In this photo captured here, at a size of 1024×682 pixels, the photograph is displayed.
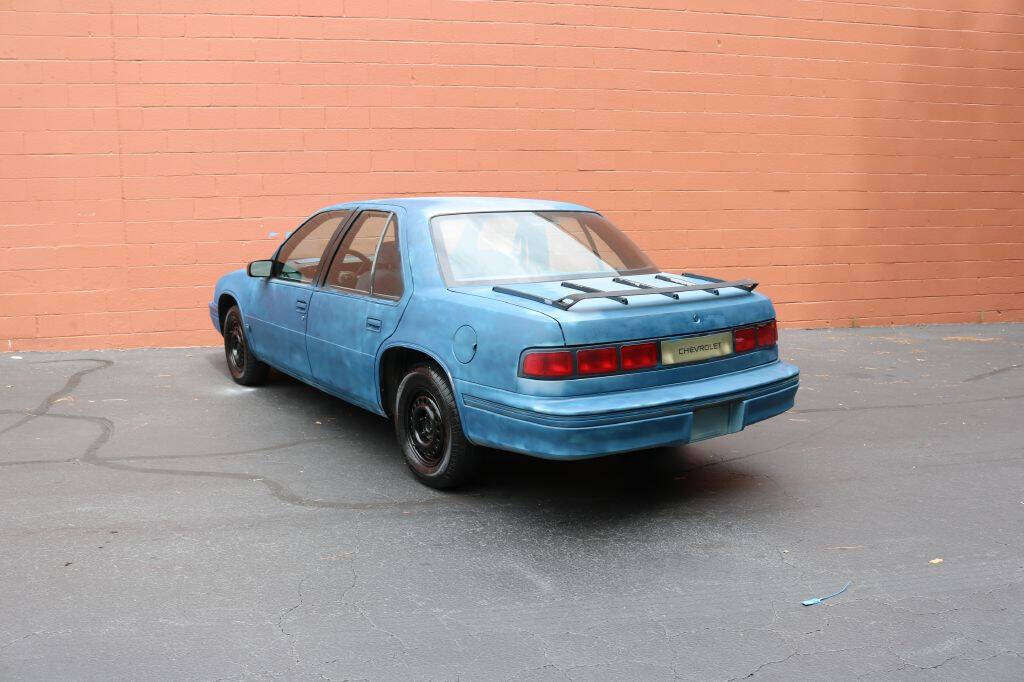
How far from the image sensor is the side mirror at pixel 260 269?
647cm

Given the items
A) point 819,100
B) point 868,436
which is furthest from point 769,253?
point 868,436

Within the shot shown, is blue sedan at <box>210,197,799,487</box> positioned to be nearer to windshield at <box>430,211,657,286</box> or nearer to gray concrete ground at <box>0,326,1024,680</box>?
windshield at <box>430,211,657,286</box>

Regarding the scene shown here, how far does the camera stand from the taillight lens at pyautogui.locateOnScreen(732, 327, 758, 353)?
4.71 m

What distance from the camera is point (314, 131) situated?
9.14 meters

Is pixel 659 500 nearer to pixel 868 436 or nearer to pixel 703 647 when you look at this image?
pixel 703 647

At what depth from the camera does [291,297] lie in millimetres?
6188

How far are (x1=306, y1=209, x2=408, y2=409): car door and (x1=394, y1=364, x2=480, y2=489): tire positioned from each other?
0.32 metres

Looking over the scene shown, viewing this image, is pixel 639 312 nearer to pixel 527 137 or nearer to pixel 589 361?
pixel 589 361

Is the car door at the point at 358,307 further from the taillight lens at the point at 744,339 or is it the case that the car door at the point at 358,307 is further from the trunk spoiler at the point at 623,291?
the taillight lens at the point at 744,339

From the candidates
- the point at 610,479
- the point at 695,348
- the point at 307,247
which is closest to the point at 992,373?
the point at 610,479

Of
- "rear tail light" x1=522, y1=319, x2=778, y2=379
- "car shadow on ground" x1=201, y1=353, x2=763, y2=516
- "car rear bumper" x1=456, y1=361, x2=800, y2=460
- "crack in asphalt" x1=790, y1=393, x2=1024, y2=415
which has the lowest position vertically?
"crack in asphalt" x1=790, y1=393, x2=1024, y2=415

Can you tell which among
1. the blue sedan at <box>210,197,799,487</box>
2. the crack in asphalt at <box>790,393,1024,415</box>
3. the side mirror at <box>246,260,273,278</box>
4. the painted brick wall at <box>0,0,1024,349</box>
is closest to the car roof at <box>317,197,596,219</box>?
the blue sedan at <box>210,197,799,487</box>

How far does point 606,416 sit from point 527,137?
603 cm

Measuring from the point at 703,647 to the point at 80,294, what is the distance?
757 cm
